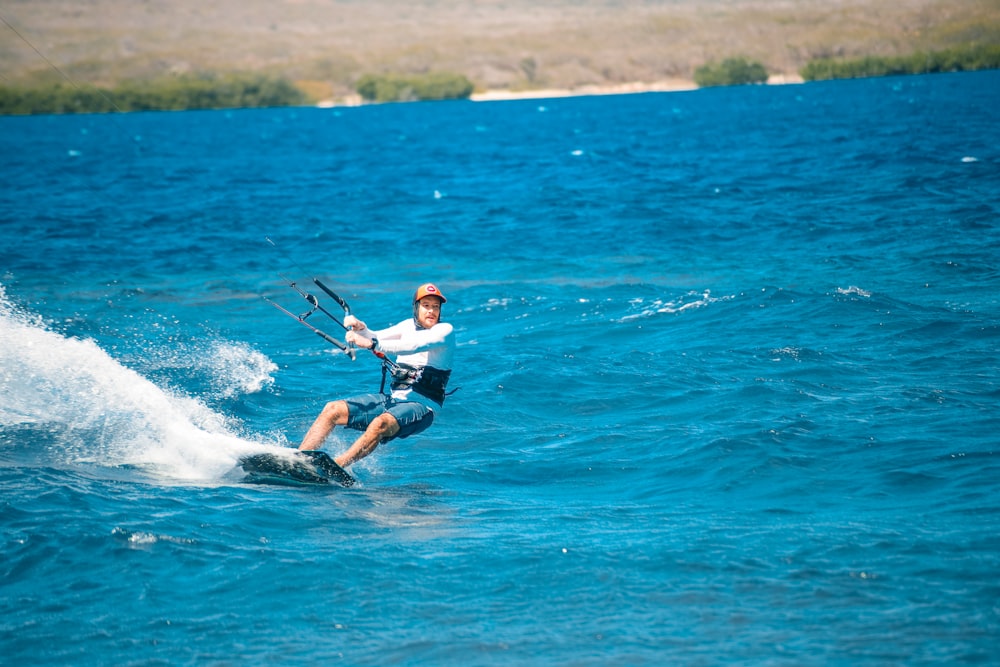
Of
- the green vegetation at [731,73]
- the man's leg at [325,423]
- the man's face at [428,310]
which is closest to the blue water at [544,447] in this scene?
the man's leg at [325,423]

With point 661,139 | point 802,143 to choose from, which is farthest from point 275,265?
point 661,139

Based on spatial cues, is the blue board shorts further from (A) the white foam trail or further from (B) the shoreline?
(B) the shoreline

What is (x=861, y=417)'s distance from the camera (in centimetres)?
1094

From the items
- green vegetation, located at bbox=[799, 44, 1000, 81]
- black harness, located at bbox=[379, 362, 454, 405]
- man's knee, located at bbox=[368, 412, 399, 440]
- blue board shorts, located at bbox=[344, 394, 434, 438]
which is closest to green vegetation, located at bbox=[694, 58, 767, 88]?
green vegetation, located at bbox=[799, 44, 1000, 81]

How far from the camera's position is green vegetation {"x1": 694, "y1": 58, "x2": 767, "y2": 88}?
160m

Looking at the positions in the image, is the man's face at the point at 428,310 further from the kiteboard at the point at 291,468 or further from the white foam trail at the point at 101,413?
the white foam trail at the point at 101,413

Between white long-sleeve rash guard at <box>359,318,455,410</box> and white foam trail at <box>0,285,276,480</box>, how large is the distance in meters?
1.42

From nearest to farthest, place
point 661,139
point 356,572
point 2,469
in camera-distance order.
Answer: point 356,572
point 2,469
point 661,139

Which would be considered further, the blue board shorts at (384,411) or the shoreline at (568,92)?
the shoreline at (568,92)

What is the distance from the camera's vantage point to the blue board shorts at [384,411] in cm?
974

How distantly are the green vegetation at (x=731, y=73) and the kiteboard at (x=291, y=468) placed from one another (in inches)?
6244

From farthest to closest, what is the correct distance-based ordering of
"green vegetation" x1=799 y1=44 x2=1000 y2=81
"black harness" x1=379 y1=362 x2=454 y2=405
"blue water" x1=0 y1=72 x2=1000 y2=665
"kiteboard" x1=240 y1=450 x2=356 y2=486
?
1. "green vegetation" x1=799 y1=44 x2=1000 y2=81
2. "black harness" x1=379 y1=362 x2=454 y2=405
3. "kiteboard" x1=240 y1=450 x2=356 y2=486
4. "blue water" x1=0 y1=72 x2=1000 y2=665

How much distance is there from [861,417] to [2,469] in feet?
26.1

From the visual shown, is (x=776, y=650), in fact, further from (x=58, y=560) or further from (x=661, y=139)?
(x=661, y=139)
